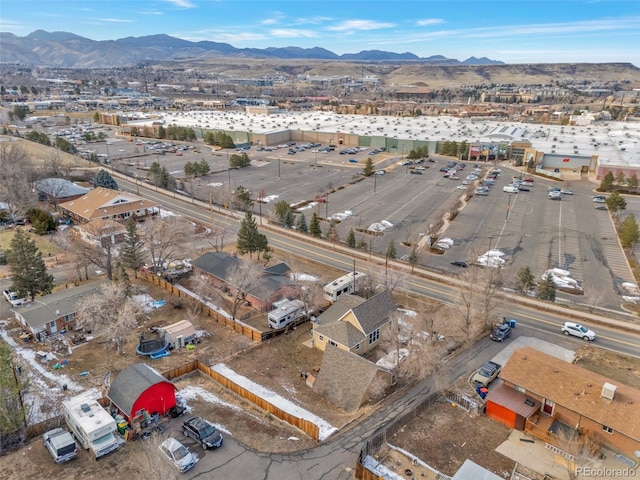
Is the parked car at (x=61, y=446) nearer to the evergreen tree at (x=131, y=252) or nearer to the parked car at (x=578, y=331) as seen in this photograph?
the evergreen tree at (x=131, y=252)

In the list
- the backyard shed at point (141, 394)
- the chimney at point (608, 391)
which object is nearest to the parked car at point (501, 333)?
the chimney at point (608, 391)

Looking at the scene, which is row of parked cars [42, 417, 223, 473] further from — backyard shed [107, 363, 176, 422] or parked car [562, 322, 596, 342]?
parked car [562, 322, 596, 342]

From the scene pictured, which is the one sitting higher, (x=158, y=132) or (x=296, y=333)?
(x=158, y=132)

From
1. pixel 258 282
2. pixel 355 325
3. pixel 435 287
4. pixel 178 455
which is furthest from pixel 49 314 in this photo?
pixel 435 287

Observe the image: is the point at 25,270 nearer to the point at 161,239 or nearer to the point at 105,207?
the point at 161,239

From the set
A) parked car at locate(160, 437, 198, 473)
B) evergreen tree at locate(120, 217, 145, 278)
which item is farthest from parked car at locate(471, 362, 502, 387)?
evergreen tree at locate(120, 217, 145, 278)

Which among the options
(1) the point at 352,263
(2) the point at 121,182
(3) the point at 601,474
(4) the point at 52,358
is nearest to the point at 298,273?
(1) the point at 352,263

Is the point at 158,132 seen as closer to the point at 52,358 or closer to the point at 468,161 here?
the point at 468,161
